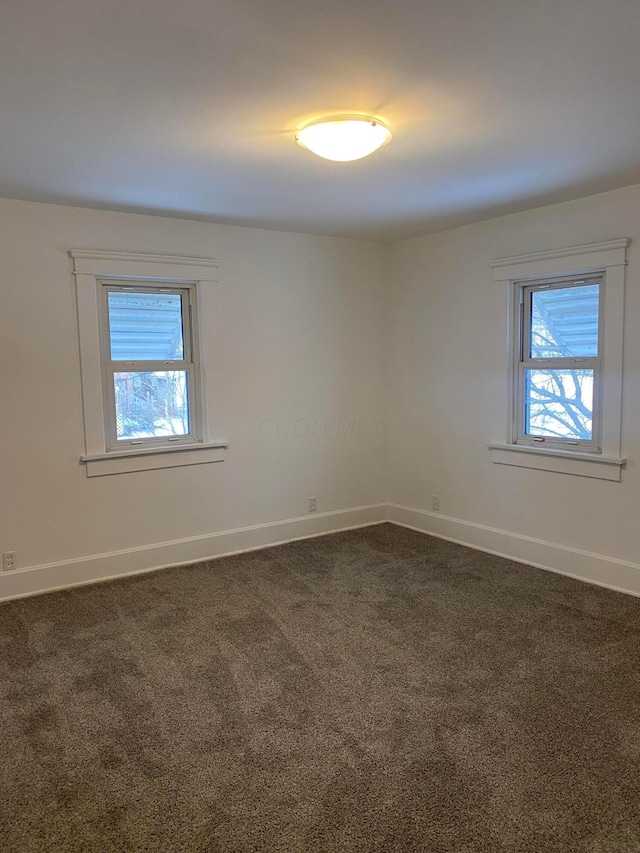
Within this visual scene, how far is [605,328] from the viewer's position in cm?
370

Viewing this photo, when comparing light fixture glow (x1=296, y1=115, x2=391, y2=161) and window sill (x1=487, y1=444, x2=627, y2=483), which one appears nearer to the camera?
light fixture glow (x1=296, y1=115, x2=391, y2=161)

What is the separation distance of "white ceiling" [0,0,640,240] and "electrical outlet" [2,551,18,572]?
2.23 m

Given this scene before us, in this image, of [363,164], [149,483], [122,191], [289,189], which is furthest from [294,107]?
[149,483]

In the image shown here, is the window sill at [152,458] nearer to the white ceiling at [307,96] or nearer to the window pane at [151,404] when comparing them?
the window pane at [151,404]

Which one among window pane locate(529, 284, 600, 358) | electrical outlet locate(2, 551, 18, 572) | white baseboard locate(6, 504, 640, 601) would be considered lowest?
white baseboard locate(6, 504, 640, 601)

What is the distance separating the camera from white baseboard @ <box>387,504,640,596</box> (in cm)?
372

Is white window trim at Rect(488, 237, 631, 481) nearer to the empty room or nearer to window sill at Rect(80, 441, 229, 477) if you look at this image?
the empty room

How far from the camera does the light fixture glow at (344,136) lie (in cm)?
239

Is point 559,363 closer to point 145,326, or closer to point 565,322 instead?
point 565,322

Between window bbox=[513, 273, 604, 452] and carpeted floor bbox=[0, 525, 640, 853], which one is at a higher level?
window bbox=[513, 273, 604, 452]

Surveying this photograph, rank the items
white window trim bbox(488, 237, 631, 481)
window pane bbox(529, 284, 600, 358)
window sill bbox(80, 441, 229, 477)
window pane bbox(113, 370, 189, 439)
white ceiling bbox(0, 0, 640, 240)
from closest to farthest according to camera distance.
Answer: white ceiling bbox(0, 0, 640, 240) → white window trim bbox(488, 237, 631, 481) → window pane bbox(529, 284, 600, 358) → window sill bbox(80, 441, 229, 477) → window pane bbox(113, 370, 189, 439)

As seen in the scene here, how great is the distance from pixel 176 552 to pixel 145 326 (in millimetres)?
1677

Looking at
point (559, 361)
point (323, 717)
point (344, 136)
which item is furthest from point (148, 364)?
point (559, 361)

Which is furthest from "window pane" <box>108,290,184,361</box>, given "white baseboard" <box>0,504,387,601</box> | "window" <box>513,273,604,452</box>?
"window" <box>513,273,604,452</box>
